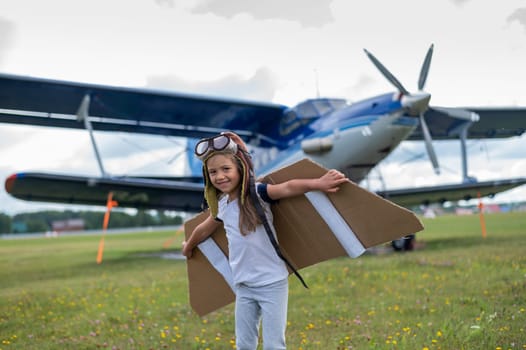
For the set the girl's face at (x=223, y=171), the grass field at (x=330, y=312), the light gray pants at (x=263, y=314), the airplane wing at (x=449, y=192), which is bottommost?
the airplane wing at (x=449, y=192)

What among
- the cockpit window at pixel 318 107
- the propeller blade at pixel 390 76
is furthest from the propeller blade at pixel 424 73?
the cockpit window at pixel 318 107

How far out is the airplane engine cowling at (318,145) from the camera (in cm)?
927

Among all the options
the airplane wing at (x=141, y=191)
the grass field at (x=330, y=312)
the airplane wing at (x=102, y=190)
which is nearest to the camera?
the grass field at (x=330, y=312)

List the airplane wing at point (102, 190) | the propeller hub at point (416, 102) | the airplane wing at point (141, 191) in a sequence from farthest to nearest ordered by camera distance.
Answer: the airplane wing at point (141, 191) → the airplane wing at point (102, 190) → the propeller hub at point (416, 102)

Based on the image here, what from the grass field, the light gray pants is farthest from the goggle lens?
the grass field

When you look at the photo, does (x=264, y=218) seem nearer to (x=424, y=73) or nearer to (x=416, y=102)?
(x=416, y=102)

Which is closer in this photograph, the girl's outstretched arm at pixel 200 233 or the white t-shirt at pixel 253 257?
the white t-shirt at pixel 253 257

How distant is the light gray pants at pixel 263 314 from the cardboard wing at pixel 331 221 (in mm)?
251

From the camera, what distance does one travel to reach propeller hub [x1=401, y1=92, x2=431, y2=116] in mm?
8523

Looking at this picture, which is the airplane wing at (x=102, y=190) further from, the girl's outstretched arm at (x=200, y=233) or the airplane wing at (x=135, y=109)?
the girl's outstretched arm at (x=200, y=233)

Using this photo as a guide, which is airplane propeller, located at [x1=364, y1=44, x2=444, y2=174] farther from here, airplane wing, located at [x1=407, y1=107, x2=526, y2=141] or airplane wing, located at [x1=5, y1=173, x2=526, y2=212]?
airplane wing, located at [x1=407, y1=107, x2=526, y2=141]

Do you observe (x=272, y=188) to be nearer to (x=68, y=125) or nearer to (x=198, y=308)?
(x=198, y=308)

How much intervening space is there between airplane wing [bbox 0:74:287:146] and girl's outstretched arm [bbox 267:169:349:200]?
32.8ft

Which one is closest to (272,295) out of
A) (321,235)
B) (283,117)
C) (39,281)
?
(321,235)
